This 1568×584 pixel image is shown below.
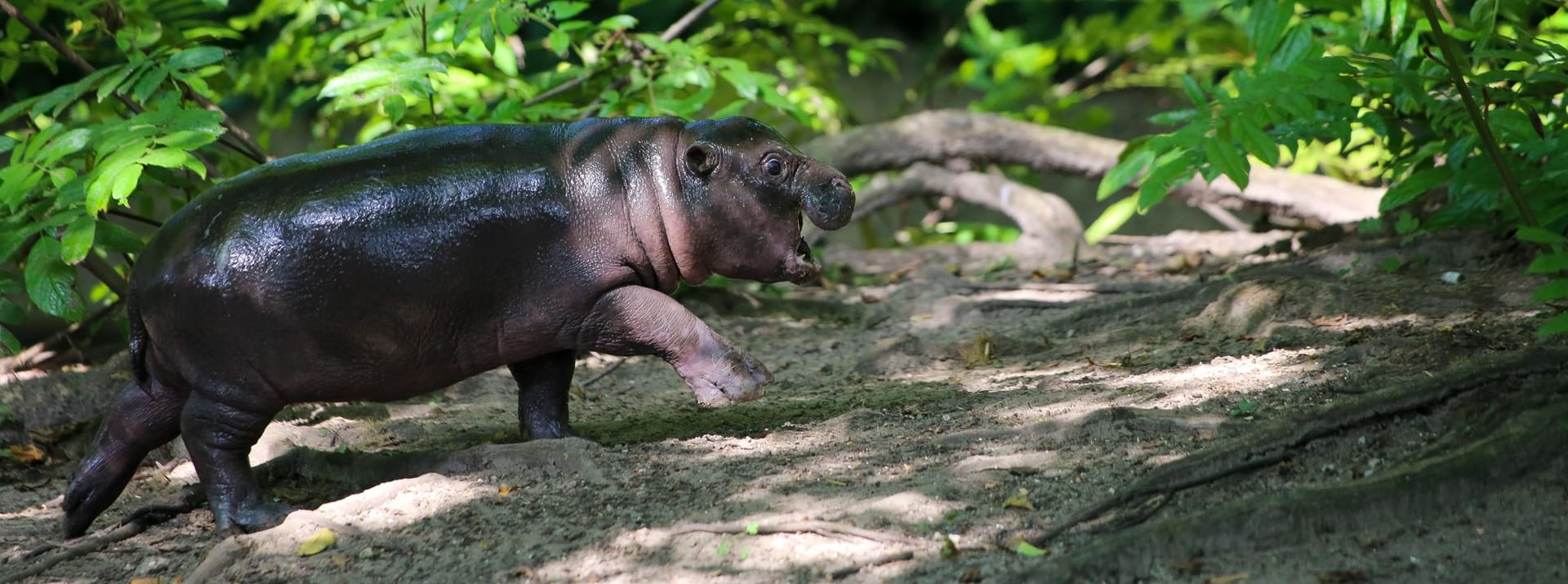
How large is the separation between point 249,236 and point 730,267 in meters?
1.35

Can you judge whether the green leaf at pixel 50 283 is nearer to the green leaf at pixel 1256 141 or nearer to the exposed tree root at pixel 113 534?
the exposed tree root at pixel 113 534

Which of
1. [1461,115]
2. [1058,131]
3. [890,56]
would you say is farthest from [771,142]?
[890,56]

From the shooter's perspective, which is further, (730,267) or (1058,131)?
(1058,131)

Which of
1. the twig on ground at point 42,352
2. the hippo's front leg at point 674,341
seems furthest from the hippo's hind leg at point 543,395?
the twig on ground at point 42,352

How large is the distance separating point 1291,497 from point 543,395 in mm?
2245

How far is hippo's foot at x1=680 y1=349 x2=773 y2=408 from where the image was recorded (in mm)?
3693

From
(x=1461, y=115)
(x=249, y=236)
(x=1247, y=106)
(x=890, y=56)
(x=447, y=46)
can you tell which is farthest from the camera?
(x=890, y=56)

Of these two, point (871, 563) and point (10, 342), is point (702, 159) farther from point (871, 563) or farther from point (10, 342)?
point (10, 342)

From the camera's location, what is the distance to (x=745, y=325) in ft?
20.7

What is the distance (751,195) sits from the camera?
3.86 meters

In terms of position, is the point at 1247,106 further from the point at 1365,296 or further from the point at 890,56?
the point at 890,56

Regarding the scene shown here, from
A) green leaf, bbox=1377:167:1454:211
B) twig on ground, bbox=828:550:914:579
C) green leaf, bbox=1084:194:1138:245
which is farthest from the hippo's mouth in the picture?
green leaf, bbox=1084:194:1138:245

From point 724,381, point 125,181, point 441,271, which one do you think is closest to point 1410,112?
point 724,381

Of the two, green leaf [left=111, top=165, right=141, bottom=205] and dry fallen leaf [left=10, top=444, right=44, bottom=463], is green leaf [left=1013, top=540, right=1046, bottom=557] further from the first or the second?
dry fallen leaf [left=10, top=444, right=44, bottom=463]
